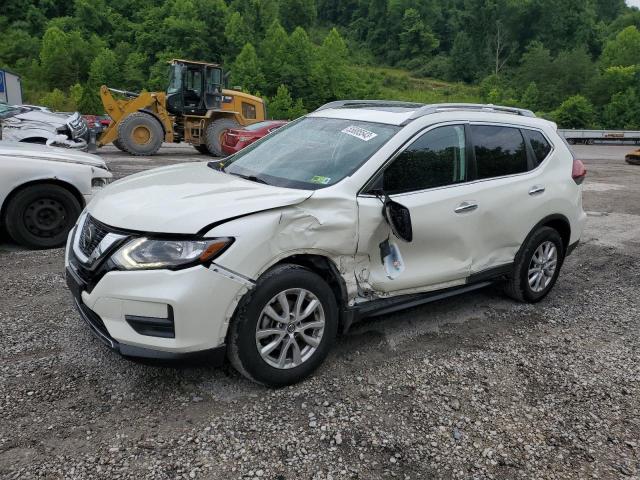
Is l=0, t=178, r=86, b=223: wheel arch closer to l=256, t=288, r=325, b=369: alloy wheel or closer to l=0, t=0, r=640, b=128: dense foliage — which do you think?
l=256, t=288, r=325, b=369: alloy wheel

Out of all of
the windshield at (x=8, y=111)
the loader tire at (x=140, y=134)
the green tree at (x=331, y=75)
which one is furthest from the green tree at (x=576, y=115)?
the windshield at (x=8, y=111)

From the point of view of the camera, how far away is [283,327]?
3.12 metres

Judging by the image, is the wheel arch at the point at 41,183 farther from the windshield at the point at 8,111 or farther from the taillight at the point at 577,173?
the windshield at the point at 8,111

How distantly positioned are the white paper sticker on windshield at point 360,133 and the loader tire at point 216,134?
1295cm

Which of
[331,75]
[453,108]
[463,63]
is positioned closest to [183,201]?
[453,108]

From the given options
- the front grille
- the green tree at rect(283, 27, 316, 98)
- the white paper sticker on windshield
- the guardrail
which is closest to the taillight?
the white paper sticker on windshield

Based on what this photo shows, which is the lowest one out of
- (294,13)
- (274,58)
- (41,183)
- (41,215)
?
(41,215)

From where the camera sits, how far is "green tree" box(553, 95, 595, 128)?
4850cm

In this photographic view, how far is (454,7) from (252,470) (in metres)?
126

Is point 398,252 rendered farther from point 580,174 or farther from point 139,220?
point 580,174

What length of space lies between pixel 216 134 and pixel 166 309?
1451 centimetres

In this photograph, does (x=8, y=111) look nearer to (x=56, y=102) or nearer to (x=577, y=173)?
(x=577, y=173)

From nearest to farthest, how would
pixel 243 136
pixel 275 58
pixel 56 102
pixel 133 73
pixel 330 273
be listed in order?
pixel 330 273 → pixel 243 136 → pixel 56 102 → pixel 133 73 → pixel 275 58

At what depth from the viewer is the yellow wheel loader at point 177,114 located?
51.4 feet
